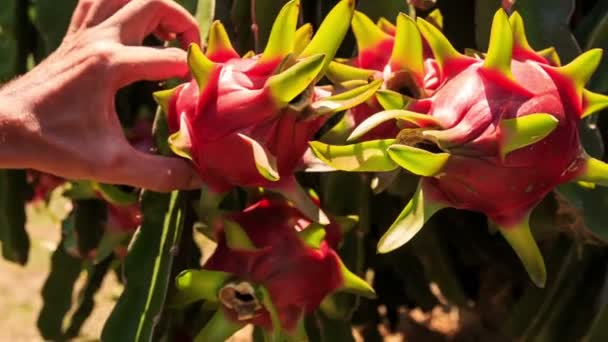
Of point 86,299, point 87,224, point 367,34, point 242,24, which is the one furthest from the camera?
point 86,299

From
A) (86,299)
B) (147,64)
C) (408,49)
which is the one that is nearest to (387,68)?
(408,49)

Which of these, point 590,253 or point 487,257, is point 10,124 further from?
point 487,257

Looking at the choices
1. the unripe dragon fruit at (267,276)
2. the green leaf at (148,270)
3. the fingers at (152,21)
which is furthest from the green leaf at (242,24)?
the unripe dragon fruit at (267,276)

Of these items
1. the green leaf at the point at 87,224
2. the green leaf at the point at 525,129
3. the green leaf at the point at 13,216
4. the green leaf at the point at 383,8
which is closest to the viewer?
the green leaf at the point at 525,129

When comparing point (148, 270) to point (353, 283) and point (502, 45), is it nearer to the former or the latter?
point (353, 283)

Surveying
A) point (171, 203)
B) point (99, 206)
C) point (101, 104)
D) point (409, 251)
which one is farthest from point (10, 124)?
point (409, 251)

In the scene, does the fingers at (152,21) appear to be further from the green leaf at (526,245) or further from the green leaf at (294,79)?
the green leaf at (526,245)
